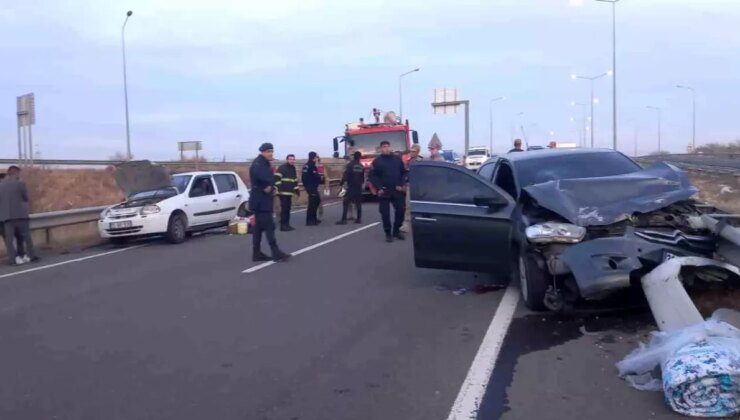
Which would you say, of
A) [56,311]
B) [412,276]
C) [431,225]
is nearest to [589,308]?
[431,225]

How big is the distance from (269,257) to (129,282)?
2.59 meters

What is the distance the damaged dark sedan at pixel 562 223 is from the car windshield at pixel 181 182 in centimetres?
878

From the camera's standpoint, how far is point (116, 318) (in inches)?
349

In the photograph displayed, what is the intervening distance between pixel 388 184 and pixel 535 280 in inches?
284

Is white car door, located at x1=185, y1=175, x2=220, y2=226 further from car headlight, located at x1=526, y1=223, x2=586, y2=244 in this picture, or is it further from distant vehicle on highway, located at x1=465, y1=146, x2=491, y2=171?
distant vehicle on highway, located at x1=465, y1=146, x2=491, y2=171

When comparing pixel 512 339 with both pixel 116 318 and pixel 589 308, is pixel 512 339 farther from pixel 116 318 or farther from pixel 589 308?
pixel 116 318

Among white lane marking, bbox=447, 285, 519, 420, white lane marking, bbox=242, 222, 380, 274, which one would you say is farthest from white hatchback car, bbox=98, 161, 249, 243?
white lane marking, bbox=447, 285, 519, 420

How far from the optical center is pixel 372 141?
29.7 metres

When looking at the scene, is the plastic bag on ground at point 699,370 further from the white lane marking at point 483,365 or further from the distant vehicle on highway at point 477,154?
the distant vehicle on highway at point 477,154

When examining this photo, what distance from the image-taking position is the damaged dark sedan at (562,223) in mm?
7438

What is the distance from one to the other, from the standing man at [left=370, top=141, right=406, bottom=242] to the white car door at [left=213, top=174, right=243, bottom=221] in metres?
4.86

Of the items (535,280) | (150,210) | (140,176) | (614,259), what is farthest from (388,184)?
(614,259)

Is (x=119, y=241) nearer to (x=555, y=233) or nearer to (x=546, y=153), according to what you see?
(x=546, y=153)

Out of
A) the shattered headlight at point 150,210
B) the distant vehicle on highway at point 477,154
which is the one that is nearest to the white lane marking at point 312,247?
the shattered headlight at point 150,210
